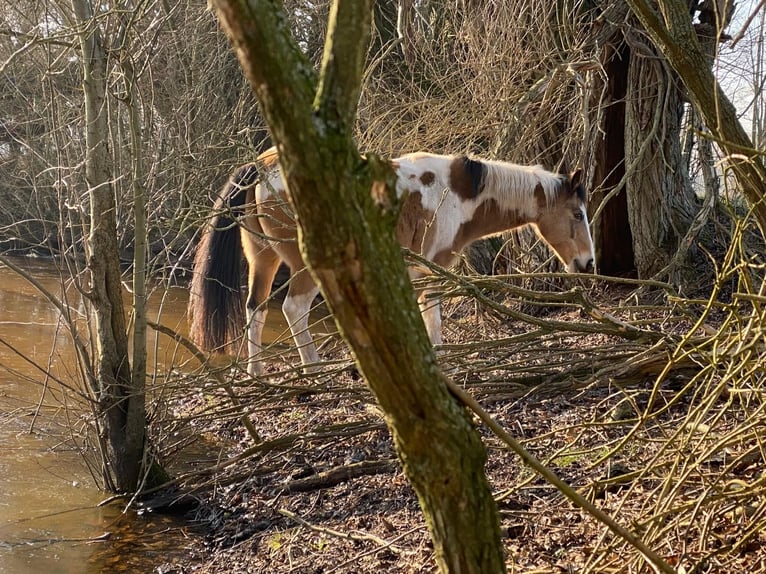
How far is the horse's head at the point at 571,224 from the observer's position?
8094 millimetres

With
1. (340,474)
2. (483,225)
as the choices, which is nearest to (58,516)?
(340,474)

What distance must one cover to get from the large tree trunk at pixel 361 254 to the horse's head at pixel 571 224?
6791 millimetres

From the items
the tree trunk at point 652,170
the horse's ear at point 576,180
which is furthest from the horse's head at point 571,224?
the tree trunk at point 652,170

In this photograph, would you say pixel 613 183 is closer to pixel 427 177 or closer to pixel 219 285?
pixel 427 177

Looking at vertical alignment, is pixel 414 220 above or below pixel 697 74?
below

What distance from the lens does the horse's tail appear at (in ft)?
22.9

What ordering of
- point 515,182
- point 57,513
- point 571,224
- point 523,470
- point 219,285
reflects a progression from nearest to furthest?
point 523,470 < point 57,513 < point 219,285 < point 515,182 < point 571,224

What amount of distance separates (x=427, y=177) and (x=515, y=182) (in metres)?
0.94

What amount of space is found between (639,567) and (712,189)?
6.02 m

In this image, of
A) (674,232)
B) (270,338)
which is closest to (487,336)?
(674,232)

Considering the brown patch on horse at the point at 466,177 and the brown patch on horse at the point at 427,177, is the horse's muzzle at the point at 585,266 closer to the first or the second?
the brown patch on horse at the point at 466,177

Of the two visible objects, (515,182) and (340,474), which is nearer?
(340,474)

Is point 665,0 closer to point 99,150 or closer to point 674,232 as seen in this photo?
point 99,150

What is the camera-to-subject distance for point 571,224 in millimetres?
8164
